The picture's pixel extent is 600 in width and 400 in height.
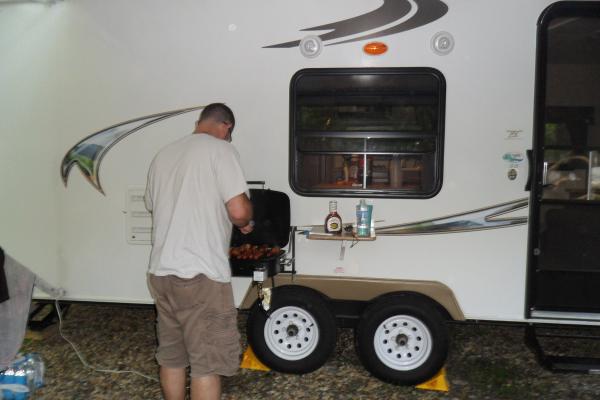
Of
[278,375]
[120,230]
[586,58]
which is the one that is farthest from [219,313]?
[586,58]

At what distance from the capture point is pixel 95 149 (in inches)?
152

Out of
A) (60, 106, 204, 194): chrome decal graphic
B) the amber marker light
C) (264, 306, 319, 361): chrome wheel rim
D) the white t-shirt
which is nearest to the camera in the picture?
the white t-shirt

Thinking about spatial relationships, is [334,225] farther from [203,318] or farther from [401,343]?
Result: [203,318]

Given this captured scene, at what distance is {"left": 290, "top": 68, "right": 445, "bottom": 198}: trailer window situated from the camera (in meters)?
3.56

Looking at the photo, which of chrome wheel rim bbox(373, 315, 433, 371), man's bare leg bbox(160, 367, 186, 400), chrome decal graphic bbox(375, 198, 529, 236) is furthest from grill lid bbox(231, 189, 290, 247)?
man's bare leg bbox(160, 367, 186, 400)

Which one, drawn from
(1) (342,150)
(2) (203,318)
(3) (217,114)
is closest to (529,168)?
(1) (342,150)

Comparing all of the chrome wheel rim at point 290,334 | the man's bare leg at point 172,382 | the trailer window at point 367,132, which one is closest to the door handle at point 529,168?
the trailer window at point 367,132

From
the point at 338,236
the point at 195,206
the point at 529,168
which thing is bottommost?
the point at 338,236

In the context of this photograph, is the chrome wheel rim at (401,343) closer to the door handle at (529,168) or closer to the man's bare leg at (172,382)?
the door handle at (529,168)

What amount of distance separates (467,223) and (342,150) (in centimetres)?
104

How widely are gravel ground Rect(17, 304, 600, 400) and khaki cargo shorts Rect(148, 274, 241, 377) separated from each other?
34.1 inches

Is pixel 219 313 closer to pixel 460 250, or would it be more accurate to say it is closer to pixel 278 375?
pixel 278 375

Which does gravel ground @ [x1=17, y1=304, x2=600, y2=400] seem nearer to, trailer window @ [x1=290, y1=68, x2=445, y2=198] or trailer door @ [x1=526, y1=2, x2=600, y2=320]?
trailer door @ [x1=526, y1=2, x2=600, y2=320]

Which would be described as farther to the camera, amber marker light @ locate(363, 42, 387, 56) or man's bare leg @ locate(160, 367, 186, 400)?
amber marker light @ locate(363, 42, 387, 56)
